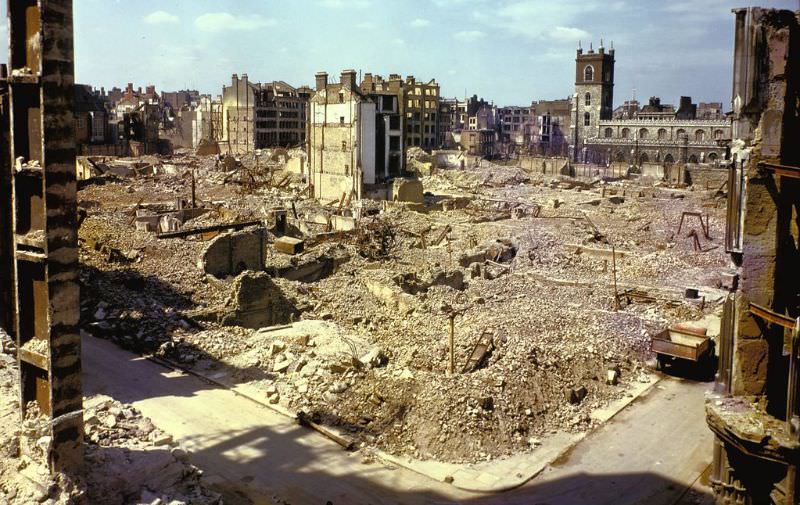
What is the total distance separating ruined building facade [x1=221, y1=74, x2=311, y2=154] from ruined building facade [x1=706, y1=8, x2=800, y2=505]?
72.6 metres

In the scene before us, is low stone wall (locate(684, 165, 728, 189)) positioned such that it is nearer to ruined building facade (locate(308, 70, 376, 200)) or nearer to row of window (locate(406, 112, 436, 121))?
ruined building facade (locate(308, 70, 376, 200))

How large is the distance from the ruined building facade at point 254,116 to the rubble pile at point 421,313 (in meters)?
40.5

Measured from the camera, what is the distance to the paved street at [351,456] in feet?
38.5

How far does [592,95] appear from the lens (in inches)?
3639

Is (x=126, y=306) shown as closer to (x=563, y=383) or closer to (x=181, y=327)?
(x=181, y=327)

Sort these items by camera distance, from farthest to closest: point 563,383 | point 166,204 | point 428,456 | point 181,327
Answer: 1. point 166,204
2. point 181,327
3. point 563,383
4. point 428,456

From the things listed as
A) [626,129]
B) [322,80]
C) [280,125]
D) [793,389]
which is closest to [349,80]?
[322,80]

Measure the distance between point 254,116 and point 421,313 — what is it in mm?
62830

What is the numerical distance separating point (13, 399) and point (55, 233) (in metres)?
3.89

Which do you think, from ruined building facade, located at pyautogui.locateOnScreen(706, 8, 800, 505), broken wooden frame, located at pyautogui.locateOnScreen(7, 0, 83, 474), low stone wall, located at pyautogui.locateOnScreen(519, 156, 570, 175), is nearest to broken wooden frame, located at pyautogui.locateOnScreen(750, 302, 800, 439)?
ruined building facade, located at pyautogui.locateOnScreen(706, 8, 800, 505)

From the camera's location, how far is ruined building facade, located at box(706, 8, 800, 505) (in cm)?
769

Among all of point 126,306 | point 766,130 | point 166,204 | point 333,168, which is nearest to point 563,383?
point 766,130

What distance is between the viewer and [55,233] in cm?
844

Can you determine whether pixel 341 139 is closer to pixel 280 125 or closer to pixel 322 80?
pixel 322 80
